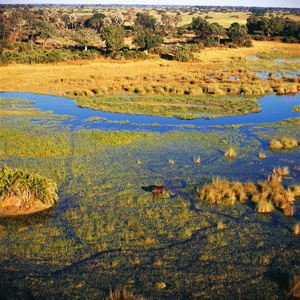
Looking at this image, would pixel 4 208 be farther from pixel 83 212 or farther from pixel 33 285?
pixel 33 285

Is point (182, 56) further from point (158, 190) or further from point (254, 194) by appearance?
point (158, 190)

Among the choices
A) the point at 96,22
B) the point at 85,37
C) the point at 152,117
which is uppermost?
the point at 96,22

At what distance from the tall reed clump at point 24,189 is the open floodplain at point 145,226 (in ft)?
2.22

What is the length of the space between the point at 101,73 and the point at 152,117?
20458 mm

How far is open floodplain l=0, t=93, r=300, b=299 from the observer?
29.2 ft

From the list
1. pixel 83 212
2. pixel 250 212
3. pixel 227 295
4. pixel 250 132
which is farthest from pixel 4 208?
pixel 250 132

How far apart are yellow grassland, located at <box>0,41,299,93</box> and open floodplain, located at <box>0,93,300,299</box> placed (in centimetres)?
1725

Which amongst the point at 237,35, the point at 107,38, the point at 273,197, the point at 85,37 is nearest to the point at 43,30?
the point at 85,37

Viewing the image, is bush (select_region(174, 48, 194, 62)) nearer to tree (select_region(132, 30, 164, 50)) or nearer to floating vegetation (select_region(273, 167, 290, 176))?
tree (select_region(132, 30, 164, 50))

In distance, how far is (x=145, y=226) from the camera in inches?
454

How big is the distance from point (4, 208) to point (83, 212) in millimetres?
3253

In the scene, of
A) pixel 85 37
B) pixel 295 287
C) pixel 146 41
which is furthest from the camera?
pixel 85 37

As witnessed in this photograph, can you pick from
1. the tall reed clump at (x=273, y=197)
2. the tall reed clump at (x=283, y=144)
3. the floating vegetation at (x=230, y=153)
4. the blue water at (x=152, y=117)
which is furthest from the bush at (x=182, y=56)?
the tall reed clump at (x=273, y=197)

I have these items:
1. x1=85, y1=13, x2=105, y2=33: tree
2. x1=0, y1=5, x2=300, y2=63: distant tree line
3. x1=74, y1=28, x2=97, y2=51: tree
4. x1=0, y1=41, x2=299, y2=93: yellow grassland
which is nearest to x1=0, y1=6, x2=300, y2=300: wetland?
x1=0, y1=41, x2=299, y2=93: yellow grassland
